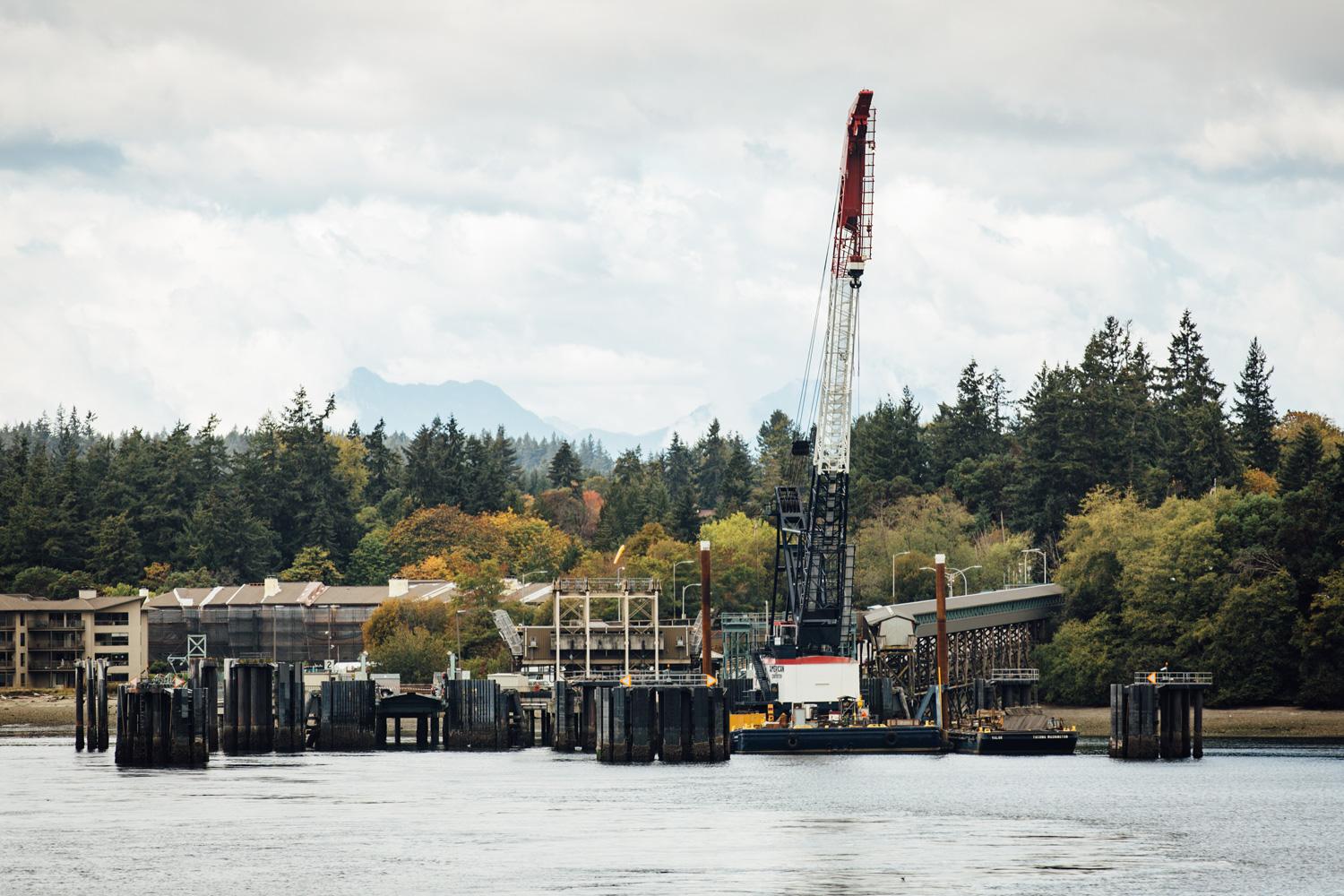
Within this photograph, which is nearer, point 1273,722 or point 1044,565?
point 1273,722

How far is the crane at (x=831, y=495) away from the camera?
129 meters

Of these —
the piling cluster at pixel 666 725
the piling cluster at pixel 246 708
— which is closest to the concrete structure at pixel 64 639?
the piling cluster at pixel 246 708

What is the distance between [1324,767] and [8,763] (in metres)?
72.7

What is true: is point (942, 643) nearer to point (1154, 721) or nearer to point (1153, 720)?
point (1153, 720)

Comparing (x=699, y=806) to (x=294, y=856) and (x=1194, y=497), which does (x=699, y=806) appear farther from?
(x=1194, y=497)

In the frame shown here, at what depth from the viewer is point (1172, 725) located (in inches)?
4385

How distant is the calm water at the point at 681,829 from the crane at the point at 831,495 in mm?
20787

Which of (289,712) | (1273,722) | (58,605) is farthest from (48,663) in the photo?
(1273,722)

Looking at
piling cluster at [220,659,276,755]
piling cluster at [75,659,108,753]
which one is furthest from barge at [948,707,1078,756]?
piling cluster at [75,659,108,753]

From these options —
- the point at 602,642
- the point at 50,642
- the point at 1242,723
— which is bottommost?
the point at 1242,723

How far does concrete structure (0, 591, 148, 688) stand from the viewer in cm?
19625

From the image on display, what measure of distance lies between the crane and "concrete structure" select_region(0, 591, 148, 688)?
86.9 m

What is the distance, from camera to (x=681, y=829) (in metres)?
73.4

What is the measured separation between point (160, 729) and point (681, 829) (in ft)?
128
